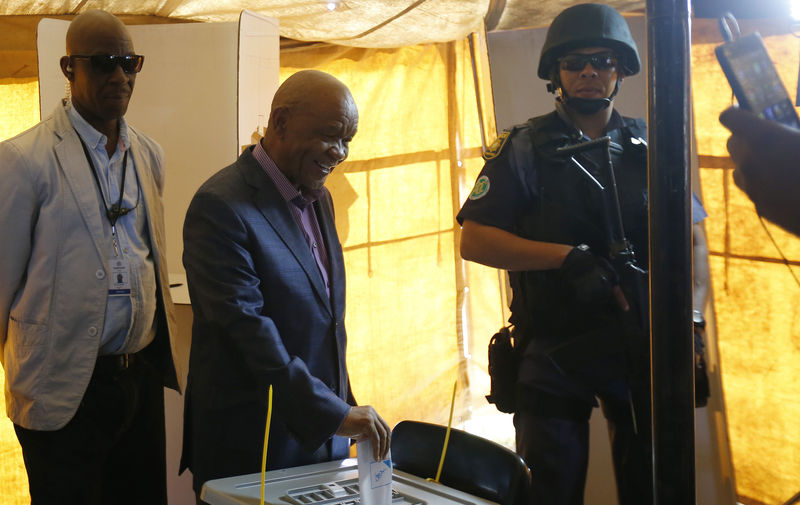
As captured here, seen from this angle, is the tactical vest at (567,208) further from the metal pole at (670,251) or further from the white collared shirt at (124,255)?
the metal pole at (670,251)

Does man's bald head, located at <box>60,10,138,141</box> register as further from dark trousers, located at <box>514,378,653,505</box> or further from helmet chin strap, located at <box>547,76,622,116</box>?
dark trousers, located at <box>514,378,653,505</box>

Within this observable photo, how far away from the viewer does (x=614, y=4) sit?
214 cm

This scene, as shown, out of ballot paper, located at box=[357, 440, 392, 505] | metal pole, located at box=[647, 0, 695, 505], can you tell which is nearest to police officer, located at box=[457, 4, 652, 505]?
ballot paper, located at box=[357, 440, 392, 505]

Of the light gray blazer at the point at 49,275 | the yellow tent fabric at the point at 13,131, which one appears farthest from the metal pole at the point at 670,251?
the yellow tent fabric at the point at 13,131

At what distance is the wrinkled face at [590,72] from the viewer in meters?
1.81

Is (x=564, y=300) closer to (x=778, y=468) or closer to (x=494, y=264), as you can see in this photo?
(x=494, y=264)

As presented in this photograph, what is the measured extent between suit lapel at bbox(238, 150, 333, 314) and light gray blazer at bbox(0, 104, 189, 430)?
1.65 feet

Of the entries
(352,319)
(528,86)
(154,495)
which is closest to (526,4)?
(528,86)

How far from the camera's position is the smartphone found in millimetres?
484

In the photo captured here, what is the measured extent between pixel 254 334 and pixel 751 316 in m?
0.94

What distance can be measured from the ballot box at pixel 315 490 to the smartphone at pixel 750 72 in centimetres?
89

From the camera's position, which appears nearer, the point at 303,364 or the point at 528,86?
the point at 303,364

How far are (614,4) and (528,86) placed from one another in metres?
0.42

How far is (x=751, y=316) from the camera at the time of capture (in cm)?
76
